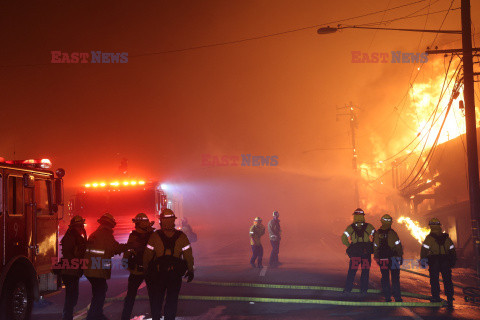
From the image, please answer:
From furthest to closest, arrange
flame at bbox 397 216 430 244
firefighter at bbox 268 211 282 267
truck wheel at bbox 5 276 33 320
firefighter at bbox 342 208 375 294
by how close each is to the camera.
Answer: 1. flame at bbox 397 216 430 244
2. firefighter at bbox 268 211 282 267
3. firefighter at bbox 342 208 375 294
4. truck wheel at bbox 5 276 33 320

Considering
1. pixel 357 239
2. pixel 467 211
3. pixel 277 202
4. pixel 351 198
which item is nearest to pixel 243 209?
pixel 277 202

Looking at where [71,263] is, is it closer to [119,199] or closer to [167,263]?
[167,263]

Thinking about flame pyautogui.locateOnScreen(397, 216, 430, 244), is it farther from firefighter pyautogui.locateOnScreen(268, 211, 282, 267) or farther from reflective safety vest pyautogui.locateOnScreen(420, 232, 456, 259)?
reflective safety vest pyautogui.locateOnScreen(420, 232, 456, 259)

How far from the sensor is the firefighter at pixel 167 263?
6883 mm

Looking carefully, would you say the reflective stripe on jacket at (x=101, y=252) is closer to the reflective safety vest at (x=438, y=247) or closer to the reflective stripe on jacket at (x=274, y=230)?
the reflective safety vest at (x=438, y=247)

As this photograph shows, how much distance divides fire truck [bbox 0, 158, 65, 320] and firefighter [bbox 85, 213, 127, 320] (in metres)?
1.03

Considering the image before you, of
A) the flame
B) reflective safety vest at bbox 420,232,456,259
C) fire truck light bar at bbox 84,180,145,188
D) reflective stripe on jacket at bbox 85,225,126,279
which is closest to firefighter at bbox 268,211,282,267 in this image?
fire truck light bar at bbox 84,180,145,188

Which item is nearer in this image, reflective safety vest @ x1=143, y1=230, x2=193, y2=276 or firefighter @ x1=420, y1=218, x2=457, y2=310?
reflective safety vest @ x1=143, y1=230, x2=193, y2=276

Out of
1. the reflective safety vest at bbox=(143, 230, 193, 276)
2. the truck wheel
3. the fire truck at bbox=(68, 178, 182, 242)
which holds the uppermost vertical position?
the fire truck at bbox=(68, 178, 182, 242)

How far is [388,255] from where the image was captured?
10.4 metres

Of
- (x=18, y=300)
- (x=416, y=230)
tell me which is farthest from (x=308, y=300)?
(x=416, y=230)

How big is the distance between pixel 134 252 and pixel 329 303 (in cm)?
395

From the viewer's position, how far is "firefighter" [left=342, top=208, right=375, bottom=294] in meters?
10.8

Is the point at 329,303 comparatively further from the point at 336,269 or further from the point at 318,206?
the point at 318,206
